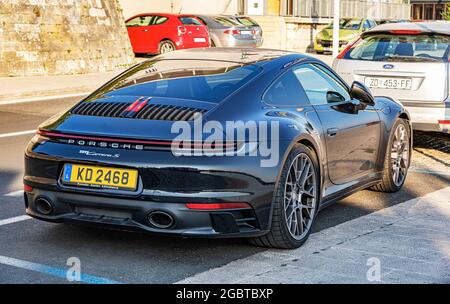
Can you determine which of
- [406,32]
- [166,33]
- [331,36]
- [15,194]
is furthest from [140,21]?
[15,194]

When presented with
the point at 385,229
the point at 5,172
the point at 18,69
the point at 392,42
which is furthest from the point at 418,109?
the point at 18,69

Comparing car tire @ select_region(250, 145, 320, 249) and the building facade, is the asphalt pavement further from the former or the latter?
the building facade

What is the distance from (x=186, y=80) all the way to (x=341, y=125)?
4.29ft

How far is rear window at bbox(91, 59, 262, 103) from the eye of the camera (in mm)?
6137

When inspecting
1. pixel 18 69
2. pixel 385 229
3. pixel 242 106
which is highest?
pixel 242 106

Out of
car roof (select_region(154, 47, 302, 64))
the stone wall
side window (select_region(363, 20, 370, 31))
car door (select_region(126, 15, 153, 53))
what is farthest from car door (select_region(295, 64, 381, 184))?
side window (select_region(363, 20, 370, 31))

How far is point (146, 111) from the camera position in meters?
5.85

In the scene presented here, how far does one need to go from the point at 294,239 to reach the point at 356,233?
74 cm

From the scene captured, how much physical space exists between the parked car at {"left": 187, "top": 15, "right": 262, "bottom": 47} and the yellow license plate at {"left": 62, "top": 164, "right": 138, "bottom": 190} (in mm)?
25108

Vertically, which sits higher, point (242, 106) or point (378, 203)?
point (242, 106)

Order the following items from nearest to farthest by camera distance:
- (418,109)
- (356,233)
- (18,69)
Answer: (356,233) < (418,109) < (18,69)

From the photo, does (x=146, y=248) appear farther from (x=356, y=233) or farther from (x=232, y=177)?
(x=356, y=233)

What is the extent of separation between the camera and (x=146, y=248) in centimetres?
604

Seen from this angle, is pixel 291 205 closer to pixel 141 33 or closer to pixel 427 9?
pixel 141 33
